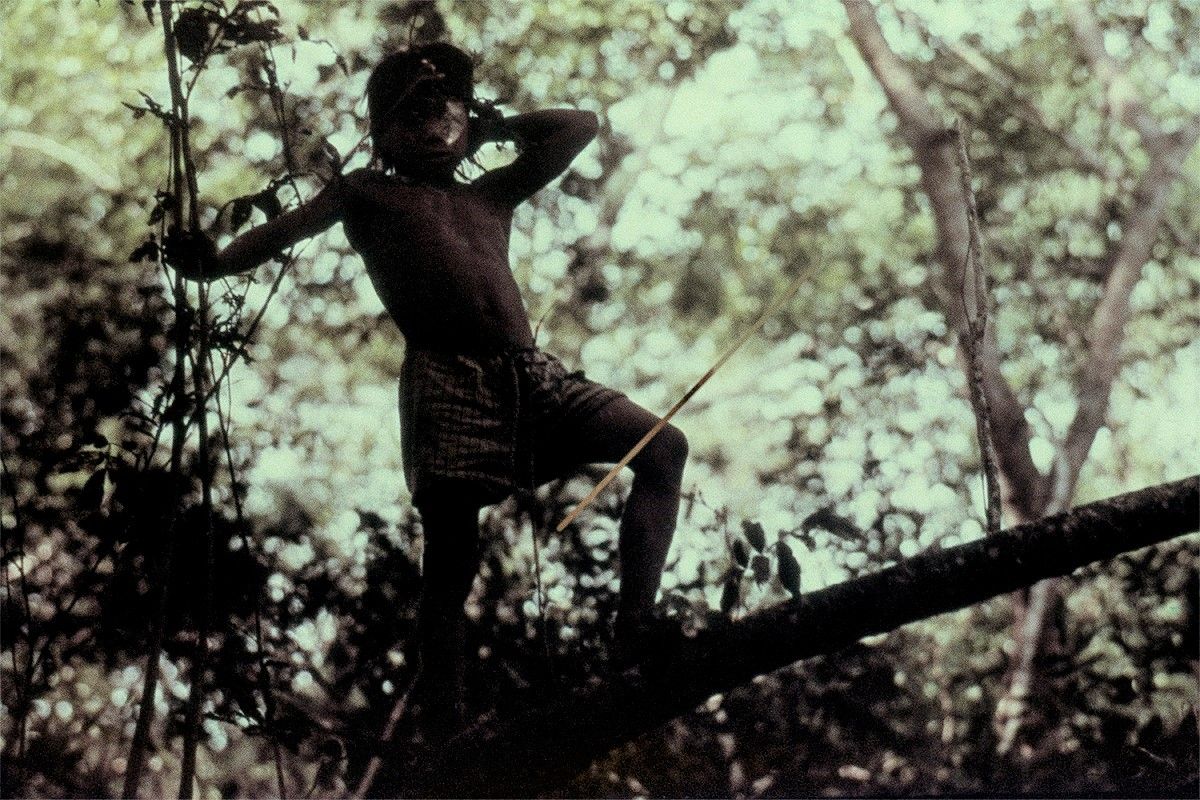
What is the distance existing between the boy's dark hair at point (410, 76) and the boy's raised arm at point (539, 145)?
0.44ft

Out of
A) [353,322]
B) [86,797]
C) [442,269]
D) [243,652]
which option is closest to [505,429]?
[442,269]

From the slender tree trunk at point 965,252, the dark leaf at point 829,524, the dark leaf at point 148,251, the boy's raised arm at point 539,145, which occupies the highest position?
the slender tree trunk at point 965,252

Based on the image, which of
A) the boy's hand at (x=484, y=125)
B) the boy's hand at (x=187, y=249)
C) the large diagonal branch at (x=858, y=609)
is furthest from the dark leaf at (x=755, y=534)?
the boy's hand at (x=187, y=249)

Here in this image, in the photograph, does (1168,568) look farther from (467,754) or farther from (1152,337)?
(467,754)

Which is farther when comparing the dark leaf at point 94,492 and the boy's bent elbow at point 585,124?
the boy's bent elbow at point 585,124

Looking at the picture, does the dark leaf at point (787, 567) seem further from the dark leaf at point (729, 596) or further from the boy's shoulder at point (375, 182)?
the boy's shoulder at point (375, 182)

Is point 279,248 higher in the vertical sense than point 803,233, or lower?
lower

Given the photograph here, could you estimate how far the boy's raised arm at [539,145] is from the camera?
265 cm

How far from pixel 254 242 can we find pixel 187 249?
0.69 ft

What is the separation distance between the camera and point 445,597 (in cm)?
245

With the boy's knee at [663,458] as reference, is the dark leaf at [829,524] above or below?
above

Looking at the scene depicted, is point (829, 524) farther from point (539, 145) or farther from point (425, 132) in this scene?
point (425, 132)

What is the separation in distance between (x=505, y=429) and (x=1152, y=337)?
176 inches

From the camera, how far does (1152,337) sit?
19.1 ft
